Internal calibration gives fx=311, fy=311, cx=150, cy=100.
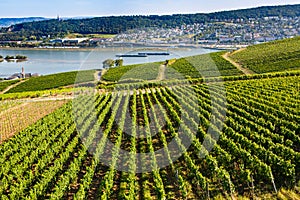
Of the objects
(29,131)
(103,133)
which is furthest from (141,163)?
(29,131)

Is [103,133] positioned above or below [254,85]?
below

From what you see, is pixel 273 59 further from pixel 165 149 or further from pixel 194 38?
pixel 194 38

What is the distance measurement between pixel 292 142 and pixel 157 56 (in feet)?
352

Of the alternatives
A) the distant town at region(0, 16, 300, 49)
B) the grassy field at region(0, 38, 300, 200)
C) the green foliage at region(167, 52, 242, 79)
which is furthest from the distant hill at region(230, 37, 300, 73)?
the distant town at region(0, 16, 300, 49)

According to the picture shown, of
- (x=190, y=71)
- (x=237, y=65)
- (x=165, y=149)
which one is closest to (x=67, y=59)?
(x=190, y=71)

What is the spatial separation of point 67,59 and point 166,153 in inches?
4338

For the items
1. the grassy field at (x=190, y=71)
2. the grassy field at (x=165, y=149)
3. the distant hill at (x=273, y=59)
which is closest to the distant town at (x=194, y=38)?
the distant hill at (x=273, y=59)

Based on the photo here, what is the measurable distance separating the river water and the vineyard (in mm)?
73779

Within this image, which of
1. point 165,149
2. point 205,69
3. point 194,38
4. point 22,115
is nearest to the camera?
point 165,149

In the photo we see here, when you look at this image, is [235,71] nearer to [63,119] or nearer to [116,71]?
[116,71]

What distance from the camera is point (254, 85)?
38.0 m

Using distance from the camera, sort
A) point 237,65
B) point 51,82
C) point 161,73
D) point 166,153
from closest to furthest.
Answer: point 166,153 < point 237,65 < point 161,73 < point 51,82

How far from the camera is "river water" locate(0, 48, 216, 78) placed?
10466 cm

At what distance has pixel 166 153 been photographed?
2058 centimetres
